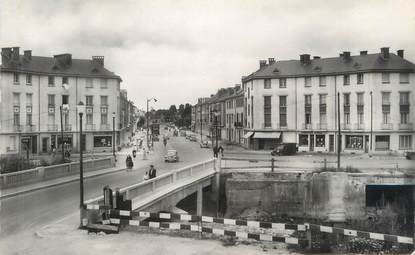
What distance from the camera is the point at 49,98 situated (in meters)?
31.8

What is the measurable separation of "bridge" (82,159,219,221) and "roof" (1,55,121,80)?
9548 mm

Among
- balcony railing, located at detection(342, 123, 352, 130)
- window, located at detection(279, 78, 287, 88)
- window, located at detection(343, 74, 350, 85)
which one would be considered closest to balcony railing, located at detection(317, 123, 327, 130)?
balcony railing, located at detection(342, 123, 352, 130)

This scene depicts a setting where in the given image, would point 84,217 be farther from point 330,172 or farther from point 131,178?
point 330,172

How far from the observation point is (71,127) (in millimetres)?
34281

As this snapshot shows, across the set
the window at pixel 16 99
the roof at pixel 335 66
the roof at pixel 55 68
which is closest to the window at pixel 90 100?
the roof at pixel 55 68

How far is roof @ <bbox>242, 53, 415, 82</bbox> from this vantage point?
49875 millimetres

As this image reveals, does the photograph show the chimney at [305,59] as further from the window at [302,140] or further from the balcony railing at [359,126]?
the balcony railing at [359,126]

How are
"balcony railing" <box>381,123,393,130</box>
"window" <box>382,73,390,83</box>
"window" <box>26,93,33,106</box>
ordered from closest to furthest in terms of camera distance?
"window" <box>26,93,33,106</box>
"balcony railing" <box>381,123,393,130</box>
"window" <box>382,73,390,83</box>

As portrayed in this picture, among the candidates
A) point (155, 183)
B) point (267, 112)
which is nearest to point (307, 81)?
point (267, 112)

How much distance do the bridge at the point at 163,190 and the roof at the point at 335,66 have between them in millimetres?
30482

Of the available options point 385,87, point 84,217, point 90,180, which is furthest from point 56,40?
point 385,87

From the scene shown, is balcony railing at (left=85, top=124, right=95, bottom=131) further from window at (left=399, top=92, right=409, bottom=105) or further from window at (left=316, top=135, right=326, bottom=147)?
window at (left=399, top=92, right=409, bottom=105)

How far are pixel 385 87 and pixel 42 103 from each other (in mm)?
38523

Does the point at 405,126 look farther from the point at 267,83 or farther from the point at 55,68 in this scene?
the point at 55,68
